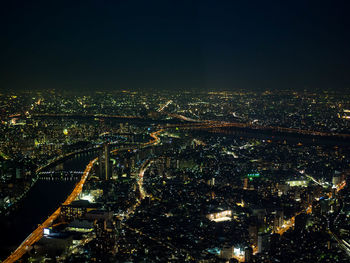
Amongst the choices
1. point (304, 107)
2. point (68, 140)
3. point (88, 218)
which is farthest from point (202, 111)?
point (88, 218)

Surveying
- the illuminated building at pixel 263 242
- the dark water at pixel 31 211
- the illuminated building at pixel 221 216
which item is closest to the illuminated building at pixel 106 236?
the dark water at pixel 31 211

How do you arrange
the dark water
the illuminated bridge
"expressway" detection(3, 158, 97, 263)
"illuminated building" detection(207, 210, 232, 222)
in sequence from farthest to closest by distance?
the illuminated bridge
"illuminated building" detection(207, 210, 232, 222)
the dark water
"expressway" detection(3, 158, 97, 263)

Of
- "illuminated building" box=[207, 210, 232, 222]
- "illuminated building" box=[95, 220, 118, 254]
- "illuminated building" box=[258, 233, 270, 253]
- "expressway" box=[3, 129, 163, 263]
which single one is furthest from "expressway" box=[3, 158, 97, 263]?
"illuminated building" box=[258, 233, 270, 253]

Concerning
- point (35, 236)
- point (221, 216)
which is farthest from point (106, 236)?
point (221, 216)

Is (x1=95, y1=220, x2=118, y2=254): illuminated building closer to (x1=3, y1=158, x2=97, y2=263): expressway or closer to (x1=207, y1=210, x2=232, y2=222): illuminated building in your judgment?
(x1=3, y1=158, x2=97, y2=263): expressway

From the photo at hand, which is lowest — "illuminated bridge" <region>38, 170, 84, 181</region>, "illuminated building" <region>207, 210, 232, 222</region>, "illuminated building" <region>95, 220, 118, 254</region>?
"illuminated bridge" <region>38, 170, 84, 181</region>

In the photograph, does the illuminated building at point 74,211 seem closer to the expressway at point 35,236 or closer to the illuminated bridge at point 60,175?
the expressway at point 35,236

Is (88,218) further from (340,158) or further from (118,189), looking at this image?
(340,158)

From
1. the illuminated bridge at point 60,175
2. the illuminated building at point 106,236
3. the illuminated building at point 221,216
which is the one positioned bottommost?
the illuminated bridge at point 60,175
